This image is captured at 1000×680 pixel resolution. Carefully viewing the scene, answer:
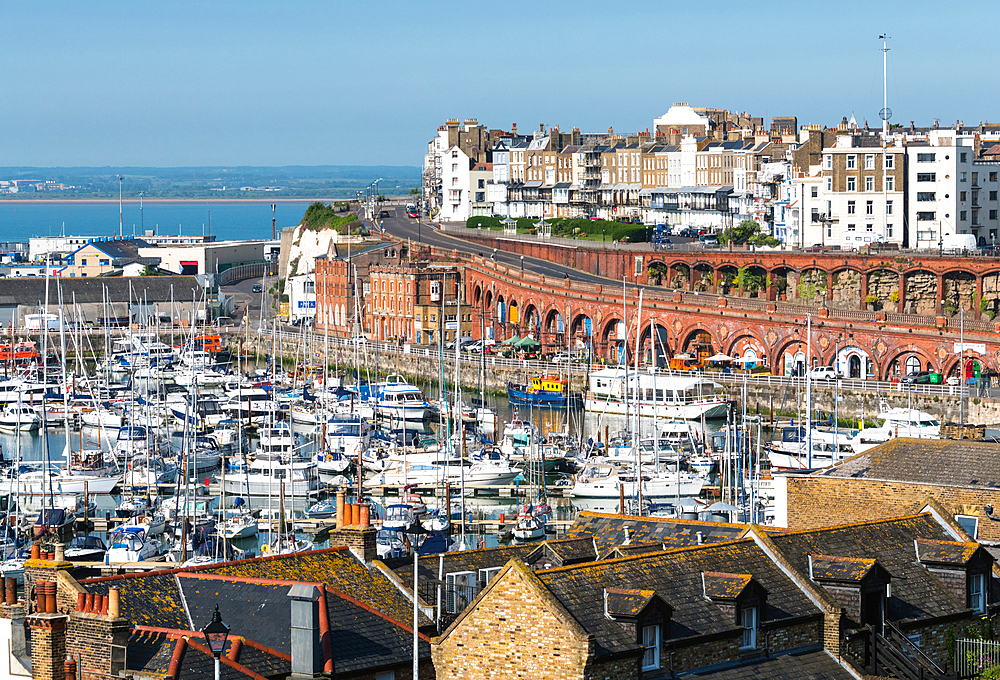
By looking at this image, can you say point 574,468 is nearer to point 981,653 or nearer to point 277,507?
point 277,507

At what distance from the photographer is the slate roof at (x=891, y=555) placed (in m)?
23.2

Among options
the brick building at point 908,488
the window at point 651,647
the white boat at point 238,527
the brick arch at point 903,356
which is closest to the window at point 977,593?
the brick building at point 908,488

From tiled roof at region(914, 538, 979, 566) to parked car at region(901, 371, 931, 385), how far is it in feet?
211

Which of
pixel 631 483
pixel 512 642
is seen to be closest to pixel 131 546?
pixel 631 483

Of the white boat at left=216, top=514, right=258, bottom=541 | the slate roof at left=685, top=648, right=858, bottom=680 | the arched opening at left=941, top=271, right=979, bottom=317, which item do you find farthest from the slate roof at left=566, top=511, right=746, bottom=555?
the arched opening at left=941, top=271, right=979, bottom=317

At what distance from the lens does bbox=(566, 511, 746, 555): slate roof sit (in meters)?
28.2

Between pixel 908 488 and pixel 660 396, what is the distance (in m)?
63.3

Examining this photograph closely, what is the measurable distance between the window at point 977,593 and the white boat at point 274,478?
1792 inches

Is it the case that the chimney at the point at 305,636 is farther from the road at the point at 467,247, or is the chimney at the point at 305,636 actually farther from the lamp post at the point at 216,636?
the road at the point at 467,247

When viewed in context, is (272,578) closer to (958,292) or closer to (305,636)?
(305,636)

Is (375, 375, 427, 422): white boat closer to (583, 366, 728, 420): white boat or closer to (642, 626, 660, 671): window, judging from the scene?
(583, 366, 728, 420): white boat

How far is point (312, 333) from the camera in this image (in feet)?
408

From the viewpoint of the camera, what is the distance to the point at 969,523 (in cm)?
2733

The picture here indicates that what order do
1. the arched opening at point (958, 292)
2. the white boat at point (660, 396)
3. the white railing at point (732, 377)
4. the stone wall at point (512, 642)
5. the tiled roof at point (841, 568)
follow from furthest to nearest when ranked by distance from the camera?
the arched opening at point (958, 292) → the white boat at point (660, 396) → the white railing at point (732, 377) → the tiled roof at point (841, 568) → the stone wall at point (512, 642)
